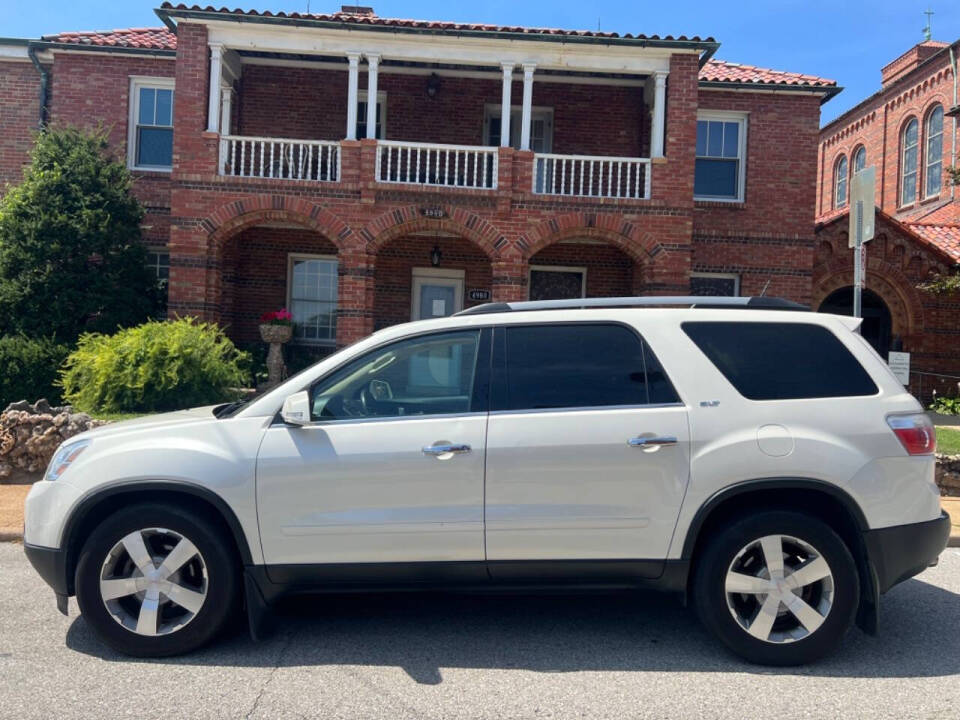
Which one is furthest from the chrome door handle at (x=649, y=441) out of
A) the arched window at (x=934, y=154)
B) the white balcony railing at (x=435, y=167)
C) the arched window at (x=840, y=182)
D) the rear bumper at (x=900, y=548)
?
the arched window at (x=840, y=182)

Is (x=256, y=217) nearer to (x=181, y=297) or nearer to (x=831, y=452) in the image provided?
(x=181, y=297)

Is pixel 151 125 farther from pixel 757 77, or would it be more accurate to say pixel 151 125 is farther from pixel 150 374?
pixel 757 77

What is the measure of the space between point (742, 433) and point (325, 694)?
98.4 inches

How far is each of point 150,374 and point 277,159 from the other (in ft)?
21.8

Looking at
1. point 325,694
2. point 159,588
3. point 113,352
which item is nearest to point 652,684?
point 325,694

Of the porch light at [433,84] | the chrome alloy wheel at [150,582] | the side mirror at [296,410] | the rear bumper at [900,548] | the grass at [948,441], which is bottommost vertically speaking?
the chrome alloy wheel at [150,582]

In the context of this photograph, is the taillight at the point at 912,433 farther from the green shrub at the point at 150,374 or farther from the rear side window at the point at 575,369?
the green shrub at the point at 150,374

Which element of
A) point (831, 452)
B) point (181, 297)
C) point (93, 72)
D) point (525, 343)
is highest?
point (93, 72)

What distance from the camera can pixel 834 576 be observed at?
4.25 meters

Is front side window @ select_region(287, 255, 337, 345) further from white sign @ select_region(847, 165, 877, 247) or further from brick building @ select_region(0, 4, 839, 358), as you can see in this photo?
white sign @ select_region(847, 165, 877, 247)

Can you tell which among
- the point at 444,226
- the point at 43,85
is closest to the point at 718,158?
the point at 444,226

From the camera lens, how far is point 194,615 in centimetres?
429

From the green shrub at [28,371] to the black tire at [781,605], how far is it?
34.6ft

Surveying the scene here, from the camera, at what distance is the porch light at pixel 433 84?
15.8 m
